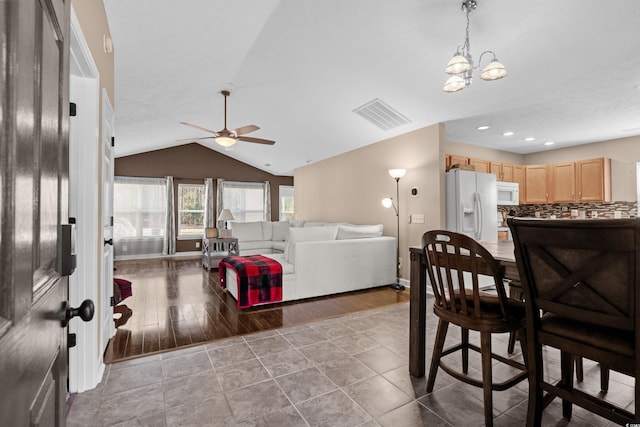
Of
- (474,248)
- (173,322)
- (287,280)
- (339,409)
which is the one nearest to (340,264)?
(287,280)

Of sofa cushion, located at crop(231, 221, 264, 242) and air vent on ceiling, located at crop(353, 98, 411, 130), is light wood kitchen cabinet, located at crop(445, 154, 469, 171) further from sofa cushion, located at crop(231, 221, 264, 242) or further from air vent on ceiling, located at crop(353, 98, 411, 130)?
sofa cushion, located at crop(231, 221, 264, 242)

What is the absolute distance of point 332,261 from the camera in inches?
165

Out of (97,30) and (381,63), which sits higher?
(381,63)

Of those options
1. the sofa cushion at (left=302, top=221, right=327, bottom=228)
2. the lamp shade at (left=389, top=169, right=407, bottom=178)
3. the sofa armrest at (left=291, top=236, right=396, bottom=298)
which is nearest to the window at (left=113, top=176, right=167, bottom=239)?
the sofa cushion at (left=302, top=221, right=327, bottom=228)

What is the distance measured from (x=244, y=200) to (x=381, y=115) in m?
5.68

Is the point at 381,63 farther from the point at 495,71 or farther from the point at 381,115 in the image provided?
the point at 495,71

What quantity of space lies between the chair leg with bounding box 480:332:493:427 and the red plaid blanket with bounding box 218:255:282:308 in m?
2.54

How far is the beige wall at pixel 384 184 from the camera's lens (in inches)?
173

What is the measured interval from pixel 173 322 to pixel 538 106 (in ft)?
16.1

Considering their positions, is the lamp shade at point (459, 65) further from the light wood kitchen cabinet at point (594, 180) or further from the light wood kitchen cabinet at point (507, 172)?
the light wood kitchen cabinet at point (594, 180)

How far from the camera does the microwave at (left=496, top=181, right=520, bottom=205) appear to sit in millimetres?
5172

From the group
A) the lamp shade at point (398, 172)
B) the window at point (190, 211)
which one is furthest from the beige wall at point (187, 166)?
the lamp shade at point (398, 172)

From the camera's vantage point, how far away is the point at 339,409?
1.77 meters

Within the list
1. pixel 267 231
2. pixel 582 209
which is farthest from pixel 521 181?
pixel 267 231
